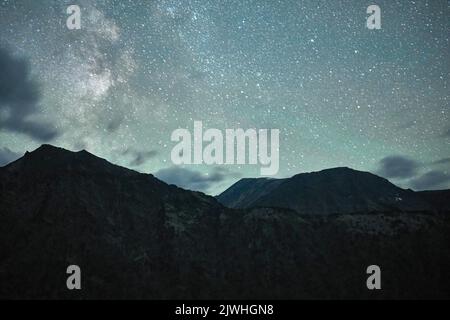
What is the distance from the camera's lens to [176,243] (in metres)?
56.2

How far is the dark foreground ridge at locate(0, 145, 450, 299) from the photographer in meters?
47.8

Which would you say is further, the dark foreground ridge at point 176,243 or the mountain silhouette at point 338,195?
the mountain silhouette at point 338,195

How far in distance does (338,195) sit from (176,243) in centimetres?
6660

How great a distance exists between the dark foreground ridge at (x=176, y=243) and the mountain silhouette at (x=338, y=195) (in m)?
35.6

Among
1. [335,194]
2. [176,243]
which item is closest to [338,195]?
[335,194]

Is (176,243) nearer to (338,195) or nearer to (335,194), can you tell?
(335,194)

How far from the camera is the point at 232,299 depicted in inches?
1871

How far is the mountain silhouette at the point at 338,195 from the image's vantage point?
331 feet

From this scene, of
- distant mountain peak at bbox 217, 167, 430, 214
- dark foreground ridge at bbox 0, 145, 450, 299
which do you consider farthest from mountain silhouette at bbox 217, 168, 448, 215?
dark foreground ridge at bbox 0, 145, 450, 299

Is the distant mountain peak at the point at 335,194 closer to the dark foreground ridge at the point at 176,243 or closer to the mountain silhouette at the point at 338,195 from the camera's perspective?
the mountain silhouette at the point at 338,195

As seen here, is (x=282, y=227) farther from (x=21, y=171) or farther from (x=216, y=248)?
(x=21, y=171)

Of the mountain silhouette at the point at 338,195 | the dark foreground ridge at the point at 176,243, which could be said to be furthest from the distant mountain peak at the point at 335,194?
the dark foreground ridge at the point at 176,243

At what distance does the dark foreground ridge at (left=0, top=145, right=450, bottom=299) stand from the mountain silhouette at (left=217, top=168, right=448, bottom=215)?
3556 centimetres
